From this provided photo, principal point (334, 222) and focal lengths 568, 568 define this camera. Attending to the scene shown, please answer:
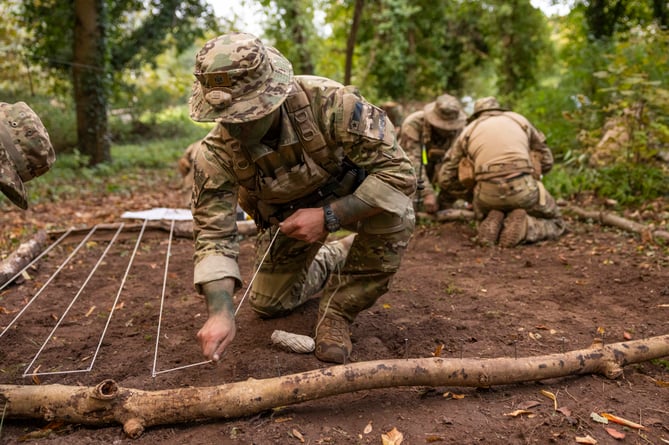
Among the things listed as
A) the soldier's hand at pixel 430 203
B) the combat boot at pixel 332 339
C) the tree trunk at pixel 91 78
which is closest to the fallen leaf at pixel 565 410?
the combat boot at pixel 332 339

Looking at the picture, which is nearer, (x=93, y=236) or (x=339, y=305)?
(x=339, y=305)

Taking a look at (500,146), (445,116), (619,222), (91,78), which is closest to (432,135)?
(445,116)

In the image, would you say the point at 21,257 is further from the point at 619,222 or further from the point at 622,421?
the point at 619,222

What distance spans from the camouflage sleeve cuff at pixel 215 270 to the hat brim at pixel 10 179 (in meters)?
0.91

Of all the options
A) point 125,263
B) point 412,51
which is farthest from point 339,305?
point 412,51

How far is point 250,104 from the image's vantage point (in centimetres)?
245

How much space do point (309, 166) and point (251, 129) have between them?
0.42 meters

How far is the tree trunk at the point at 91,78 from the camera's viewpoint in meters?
9.65

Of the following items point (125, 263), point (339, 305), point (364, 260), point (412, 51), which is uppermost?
point (412, 51)

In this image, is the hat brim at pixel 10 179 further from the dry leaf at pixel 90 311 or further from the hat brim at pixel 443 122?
the hat brim at pixel 443 122

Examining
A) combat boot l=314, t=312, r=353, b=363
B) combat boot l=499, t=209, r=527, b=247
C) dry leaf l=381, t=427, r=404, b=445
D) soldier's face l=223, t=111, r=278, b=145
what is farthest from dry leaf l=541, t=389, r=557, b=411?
combat boot l=499, t=209, r=527, b=247

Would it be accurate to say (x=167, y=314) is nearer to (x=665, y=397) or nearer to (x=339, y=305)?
(x=339, y=305)

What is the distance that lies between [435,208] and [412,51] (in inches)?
334

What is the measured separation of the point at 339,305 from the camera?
3.16 meters
